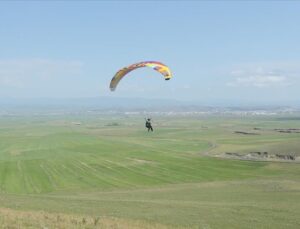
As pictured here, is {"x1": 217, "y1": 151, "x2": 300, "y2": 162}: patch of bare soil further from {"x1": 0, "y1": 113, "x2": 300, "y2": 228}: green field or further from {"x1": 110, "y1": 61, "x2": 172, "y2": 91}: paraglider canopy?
{"x1": 110, "y1": 61, "x2": 172, "y2": 91}: paraglider canopy

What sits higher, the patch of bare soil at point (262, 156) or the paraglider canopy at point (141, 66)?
the paraglider canopy at point (141, 66)

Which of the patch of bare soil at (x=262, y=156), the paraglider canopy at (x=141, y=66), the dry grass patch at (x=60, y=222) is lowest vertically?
the patch of bare soil at (x=262, y=156)

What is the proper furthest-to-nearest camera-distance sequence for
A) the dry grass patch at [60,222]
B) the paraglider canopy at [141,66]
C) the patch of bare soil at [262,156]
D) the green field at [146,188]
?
the patch of bare soil at [262,156]
the paraglider canopy at [141,66]
the green field at [146,188]
the dry grass patch at [60,222]

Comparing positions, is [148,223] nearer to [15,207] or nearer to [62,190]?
[15,207]

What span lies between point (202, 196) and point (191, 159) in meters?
38.3

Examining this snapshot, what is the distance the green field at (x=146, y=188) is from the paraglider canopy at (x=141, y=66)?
27.1 ft

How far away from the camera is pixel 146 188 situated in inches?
1943

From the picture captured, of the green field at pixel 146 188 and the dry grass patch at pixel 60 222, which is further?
the green field at pixel 146 188

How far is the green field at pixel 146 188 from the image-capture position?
2458 cm

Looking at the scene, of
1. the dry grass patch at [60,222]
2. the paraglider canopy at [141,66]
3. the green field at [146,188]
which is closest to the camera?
the dry grass patch at [60,222]

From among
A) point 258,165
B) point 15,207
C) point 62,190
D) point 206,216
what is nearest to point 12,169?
point 62,190

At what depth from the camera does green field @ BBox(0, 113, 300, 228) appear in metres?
24.6

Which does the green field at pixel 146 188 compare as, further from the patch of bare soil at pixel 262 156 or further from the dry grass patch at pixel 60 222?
the patch of bare soil at pixel 262 156

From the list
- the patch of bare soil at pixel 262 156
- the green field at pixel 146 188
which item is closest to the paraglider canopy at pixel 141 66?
the green field at pixel 146 188
